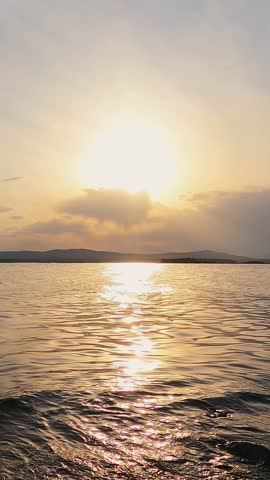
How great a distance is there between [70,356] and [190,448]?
32.2 ft

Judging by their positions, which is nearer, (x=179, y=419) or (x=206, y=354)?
(x=179, y=419)

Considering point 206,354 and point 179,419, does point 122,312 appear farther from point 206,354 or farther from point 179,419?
point 179,419

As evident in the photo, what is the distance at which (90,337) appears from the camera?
72.8ft

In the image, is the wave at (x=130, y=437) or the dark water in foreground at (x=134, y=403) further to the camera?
the dark water in foreground at (x=134, y=403)

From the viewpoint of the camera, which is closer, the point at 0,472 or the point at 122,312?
the point at 0,472

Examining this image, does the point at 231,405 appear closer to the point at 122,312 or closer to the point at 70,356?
the point at 70,356

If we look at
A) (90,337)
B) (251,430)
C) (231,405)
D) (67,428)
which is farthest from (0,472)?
(90,337)

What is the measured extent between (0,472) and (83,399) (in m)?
4.40

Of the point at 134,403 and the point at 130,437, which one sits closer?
the point at 130,437

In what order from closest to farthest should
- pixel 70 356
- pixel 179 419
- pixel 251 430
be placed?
pixel 251 430
pixel 179 419
pixel 70 356

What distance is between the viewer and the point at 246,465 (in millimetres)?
7816

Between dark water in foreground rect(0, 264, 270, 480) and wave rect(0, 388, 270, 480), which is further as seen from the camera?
dark water in foreground rect(0, 264, 270, 480)

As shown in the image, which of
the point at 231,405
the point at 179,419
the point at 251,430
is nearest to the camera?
the point at 251,430

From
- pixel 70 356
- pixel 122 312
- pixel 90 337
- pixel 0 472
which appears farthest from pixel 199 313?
pixel 0 472
